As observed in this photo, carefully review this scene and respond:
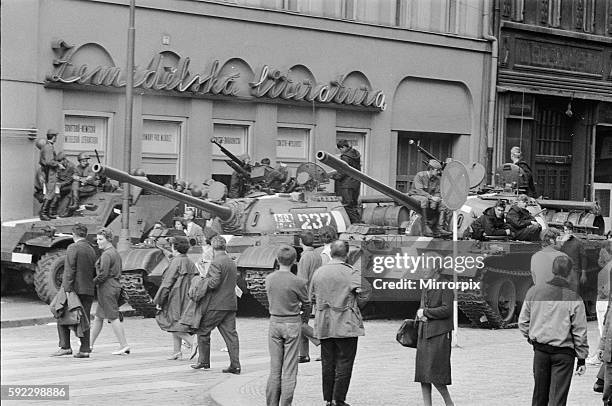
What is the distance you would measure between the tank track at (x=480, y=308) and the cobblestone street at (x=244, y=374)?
4.81 feet

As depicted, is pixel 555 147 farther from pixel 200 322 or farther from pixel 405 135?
pixel 200 322

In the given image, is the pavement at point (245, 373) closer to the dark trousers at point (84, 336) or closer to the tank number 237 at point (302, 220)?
the dark trousers at point (84, 336)

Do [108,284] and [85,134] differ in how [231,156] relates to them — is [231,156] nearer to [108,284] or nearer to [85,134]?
[108,284]

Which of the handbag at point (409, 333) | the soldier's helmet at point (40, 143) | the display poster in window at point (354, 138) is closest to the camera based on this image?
the soldier's helmet at point (40, 143)

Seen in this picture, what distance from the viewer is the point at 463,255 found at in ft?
57.1

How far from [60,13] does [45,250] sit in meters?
11.1

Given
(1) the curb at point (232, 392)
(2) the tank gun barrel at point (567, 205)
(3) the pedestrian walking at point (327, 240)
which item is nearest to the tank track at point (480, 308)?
(2) the tank gun barrel at point (567, 205)

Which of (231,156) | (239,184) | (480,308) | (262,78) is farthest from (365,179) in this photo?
(239,184)

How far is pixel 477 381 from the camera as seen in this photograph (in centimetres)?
1075

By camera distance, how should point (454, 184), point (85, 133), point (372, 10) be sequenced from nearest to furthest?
point (85, 133), point (372, 10), point (454, 184)

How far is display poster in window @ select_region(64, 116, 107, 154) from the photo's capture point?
30.9 feet

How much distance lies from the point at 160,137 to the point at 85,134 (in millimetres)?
922

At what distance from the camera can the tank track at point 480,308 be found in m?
17.2

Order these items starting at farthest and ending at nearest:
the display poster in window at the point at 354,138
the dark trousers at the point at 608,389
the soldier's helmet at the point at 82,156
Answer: the display poster in window at the point at 354,138 → the soldier's helmet at the point at 82,156 → the dark trousers at the point at 608,389
